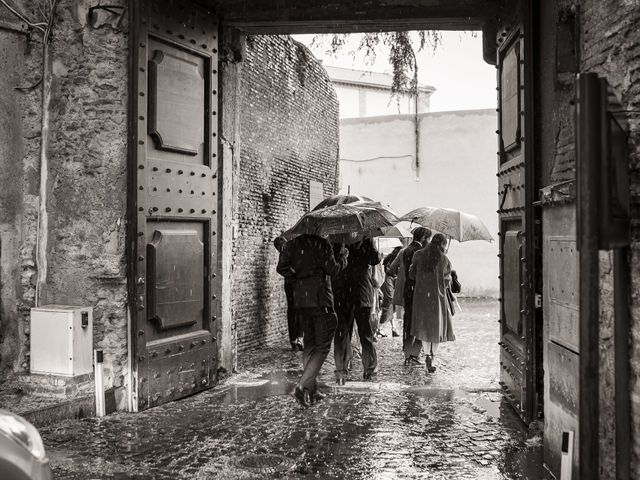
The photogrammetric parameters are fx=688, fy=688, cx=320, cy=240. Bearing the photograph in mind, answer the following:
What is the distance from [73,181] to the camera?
6.62m

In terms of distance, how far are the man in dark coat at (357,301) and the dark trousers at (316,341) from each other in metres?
1.30

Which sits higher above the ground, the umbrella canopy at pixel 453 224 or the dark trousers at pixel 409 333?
the umbrella canopy at pixel 453 224

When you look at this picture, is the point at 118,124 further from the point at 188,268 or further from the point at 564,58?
the point at 564,58

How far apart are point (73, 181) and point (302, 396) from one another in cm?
307

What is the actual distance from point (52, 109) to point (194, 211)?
1.69 metres

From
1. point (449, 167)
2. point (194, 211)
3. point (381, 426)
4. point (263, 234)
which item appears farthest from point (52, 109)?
point (449, 167)

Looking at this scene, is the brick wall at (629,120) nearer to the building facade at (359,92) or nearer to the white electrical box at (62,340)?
the white electrical box at (62,340)

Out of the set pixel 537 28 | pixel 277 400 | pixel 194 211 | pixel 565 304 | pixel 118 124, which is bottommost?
pixel 277 400

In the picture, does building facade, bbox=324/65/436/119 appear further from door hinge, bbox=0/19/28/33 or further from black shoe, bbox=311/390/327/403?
black shoe, bbox=311/390/327/403

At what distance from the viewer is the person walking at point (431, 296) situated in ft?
Answer: 28.9

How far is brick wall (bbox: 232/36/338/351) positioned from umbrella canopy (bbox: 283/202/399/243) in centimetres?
217

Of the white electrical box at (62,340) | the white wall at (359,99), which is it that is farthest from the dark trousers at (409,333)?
the white wall at (359,99)

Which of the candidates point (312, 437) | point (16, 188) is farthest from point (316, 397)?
point (16, 188)

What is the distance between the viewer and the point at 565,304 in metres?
4.42
